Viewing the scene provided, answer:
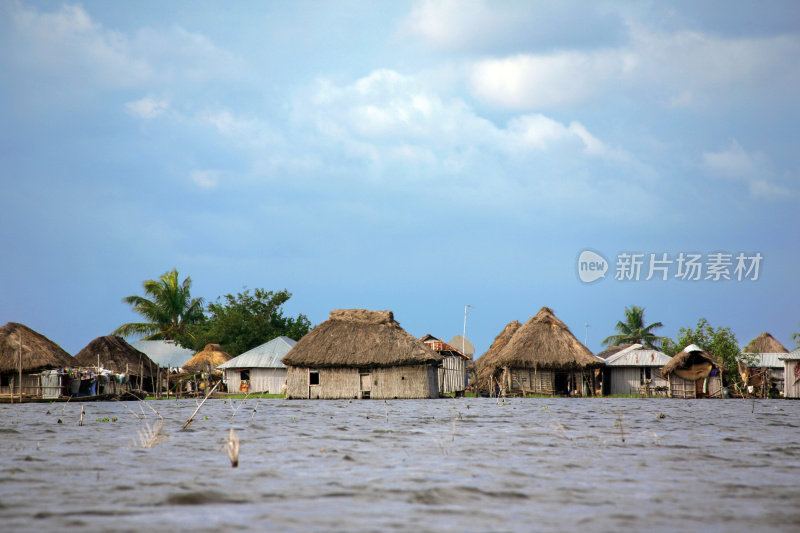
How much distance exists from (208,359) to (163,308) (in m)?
10.5

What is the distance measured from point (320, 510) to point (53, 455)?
21.5 feet

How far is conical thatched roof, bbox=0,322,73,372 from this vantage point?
3825 centimetres

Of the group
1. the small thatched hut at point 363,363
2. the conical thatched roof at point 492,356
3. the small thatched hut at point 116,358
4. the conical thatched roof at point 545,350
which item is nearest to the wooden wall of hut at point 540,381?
the conical thatched roof at point 545,350

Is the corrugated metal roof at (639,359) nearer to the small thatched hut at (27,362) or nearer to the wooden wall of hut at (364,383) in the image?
the wooden wall of hut at (364,383)

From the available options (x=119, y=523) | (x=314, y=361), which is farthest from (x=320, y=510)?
(x=314, y=361)

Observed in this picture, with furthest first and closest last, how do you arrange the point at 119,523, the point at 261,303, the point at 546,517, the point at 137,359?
the point at 261,303
the point at 137,359
the point at 546,517
the point at 119,523

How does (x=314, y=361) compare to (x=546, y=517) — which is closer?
(x=546, y=517)

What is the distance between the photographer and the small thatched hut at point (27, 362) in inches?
1503

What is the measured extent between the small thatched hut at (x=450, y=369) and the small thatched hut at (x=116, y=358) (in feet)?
61.8

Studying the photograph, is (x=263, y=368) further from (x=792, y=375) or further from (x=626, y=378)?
(x=792, y=375)

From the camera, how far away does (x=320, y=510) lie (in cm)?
692

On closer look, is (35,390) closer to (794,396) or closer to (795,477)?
(795,477)

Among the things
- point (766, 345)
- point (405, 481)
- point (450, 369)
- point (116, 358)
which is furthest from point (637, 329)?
point (405, 481)

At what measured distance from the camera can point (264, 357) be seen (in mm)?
48875
